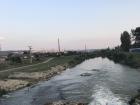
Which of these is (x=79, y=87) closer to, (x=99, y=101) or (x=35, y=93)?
(x=35, y=93)

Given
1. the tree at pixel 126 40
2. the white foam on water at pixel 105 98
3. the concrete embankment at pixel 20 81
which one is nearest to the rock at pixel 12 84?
the concrete embankment at pixel 20 81

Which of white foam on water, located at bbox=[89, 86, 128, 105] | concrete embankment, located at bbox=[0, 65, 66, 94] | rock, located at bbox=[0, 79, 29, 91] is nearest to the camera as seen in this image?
white foam on water, located at bbox=[89, 86, 128, 105]

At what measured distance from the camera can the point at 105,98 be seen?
42.8 meters

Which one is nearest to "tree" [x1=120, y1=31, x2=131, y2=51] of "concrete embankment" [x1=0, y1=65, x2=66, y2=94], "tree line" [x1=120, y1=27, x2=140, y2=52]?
"tree line" [x1=120, y1=27, x2=140, y2=52]

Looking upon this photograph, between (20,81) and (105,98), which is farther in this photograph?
(20,81)

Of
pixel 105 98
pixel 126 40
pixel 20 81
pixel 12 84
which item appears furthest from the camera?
pixel 126 40

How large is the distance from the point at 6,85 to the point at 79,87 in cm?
1171

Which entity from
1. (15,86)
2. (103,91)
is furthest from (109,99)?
(15,86)

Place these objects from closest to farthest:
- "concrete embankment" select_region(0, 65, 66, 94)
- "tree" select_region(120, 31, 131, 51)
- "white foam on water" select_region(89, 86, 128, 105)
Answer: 1. "white foam on water" select_region(89, 86, 128, 105)
2. "concrete embankment" select_region(0, 65, 66, 94)
3. "tree" select_region(120, 31, 131, 51)

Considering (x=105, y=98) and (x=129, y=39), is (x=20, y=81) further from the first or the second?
(x=129, y=39)

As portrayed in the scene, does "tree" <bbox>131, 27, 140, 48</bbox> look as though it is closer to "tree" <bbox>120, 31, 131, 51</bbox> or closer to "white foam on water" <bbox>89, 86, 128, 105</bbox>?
"tree" <bbox>120, 31, 131, 51</bbox>

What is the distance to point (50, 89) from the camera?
184 ft

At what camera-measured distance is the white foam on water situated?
39.4 meters

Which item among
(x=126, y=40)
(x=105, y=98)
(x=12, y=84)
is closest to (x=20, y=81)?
(x=12, y=84)
